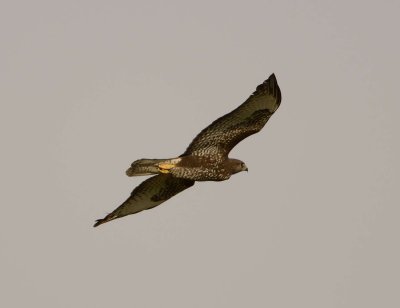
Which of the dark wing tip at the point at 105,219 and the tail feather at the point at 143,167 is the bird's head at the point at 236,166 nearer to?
the tail feather at the point at 143,167

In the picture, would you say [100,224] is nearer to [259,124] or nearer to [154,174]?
[154,174]

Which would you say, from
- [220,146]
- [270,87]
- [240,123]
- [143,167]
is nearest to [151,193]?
[143,167]

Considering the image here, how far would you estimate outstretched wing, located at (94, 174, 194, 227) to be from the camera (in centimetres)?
2566

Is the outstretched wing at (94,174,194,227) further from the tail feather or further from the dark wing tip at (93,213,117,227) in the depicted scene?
the tail feather

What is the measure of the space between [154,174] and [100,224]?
146 centimetres

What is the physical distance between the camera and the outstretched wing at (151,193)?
25656mm

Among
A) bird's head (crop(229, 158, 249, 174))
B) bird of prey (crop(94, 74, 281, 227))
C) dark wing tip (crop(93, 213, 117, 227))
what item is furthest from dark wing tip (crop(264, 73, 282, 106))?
dark wing tip (crop(93, 213, 117, 227))

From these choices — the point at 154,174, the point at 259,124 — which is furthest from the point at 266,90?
the point at 154,174

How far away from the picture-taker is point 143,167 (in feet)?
80.2

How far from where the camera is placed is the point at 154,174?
2473cm

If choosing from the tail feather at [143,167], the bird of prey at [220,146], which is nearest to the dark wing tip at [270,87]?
the bird of prey at [220,146]

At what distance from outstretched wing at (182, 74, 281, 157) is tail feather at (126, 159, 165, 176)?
70 cm

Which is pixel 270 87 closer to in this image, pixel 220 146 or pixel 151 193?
pixel 220 146

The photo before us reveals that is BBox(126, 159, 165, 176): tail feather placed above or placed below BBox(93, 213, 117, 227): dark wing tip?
above
